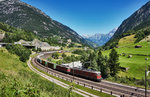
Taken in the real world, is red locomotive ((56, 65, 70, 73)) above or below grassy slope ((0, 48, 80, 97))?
below

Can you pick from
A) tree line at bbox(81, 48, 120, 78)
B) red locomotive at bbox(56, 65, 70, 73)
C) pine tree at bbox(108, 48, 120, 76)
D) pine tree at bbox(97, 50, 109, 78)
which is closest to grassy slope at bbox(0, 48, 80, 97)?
red locomotive at bbox(56, 65, 70, 73)

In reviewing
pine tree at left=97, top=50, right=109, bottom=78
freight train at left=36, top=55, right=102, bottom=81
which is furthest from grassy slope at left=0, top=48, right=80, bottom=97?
pine tree at left=97, top=50, right=109, bottom=78

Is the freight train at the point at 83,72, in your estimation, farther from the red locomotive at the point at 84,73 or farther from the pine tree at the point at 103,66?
the pine tree at the point at 103,66

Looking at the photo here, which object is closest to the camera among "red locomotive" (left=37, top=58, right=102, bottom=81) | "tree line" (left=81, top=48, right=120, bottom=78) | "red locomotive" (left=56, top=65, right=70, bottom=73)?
"red locomotive" (left=37, top=58, right=102, bottom=81)

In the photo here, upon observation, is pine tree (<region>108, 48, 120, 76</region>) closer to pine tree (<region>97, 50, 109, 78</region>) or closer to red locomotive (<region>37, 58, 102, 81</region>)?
pine tree (<region>97, 50, 109, 78</region>)

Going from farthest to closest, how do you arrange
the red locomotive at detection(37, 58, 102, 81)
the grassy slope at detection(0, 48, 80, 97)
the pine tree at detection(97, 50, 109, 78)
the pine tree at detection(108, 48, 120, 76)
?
the pine tree at detection(97, 50, 109, 78) < the pine tree at detection(108, 48, 120, 76) < the red locomotive at detection(37, 58, 102, 81) < the grassy slope at detection(0, 48, 80, 97)

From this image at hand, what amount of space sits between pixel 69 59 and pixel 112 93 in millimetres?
63709

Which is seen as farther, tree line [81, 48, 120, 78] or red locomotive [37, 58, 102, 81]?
tree line [81, 48, 120, 78]

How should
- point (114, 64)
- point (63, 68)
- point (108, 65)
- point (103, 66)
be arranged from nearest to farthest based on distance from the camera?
point (63, 68) → point (114, 64) → point (108, 65) → point (103, 66)

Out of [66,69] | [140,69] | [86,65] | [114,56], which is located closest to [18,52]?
[66,69]

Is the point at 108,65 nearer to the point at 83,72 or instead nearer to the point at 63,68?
the point at 83,72

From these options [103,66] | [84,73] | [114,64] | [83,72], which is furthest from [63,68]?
[114,64]

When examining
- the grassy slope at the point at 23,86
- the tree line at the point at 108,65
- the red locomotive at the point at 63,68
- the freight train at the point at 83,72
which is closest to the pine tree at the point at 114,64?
the tree line at the point at 108,65

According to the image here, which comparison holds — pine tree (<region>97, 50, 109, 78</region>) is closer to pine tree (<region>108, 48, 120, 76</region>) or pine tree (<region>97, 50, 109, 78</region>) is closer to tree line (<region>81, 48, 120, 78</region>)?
tree line (<region>81, 48, 120, 78</region>)
